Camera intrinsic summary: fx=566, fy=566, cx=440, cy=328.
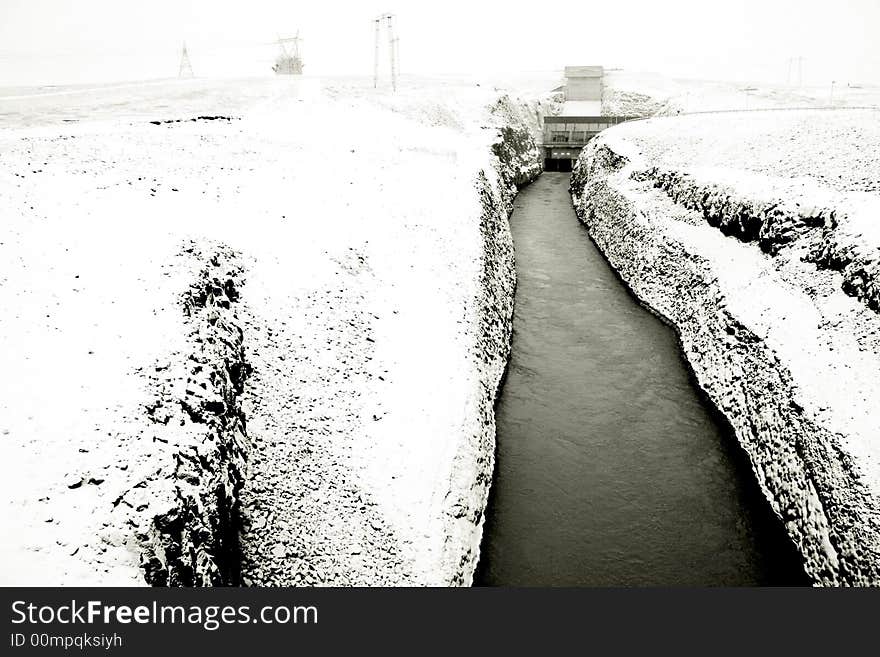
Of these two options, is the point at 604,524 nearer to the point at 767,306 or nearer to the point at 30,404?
the point at 767,306

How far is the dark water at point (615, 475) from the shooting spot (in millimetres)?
14484

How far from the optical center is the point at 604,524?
1560cm

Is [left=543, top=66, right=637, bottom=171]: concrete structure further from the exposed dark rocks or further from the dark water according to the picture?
the exposed dark rocks

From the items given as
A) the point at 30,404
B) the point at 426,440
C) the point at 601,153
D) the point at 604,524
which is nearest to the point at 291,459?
the point at 426,440

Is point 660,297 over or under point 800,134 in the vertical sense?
→ under

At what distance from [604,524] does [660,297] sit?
53.4 ft

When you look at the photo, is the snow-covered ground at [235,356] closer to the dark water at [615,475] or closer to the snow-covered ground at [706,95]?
the dark water at [615,475]

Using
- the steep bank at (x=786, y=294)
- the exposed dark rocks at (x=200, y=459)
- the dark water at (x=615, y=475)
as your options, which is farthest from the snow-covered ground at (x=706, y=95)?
the exposed dark rocks at (x=200, y=459)

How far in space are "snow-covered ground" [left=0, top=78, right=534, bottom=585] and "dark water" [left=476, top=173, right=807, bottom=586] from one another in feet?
5.06

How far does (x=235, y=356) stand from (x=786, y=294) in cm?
1932

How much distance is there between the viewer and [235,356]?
49.3ft

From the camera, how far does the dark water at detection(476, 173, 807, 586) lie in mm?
14484

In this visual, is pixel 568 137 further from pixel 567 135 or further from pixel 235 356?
pixel 235 356

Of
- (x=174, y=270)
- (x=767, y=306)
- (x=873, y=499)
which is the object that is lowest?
(x=873, y=499)
